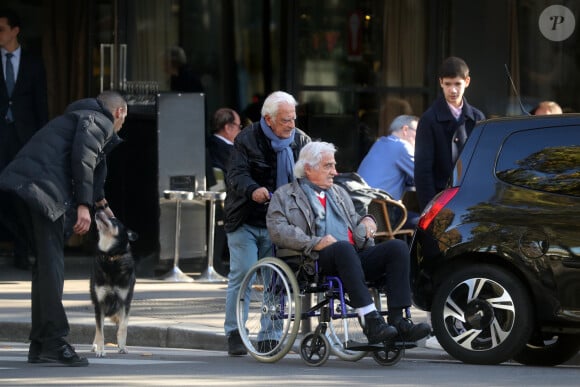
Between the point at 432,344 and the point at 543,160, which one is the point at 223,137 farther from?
the point at 543,160

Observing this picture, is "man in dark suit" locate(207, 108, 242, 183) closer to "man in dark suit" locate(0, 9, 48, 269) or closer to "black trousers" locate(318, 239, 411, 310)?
"man in dark suit" locate(0, 9, 48, 269)

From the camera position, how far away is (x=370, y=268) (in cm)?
1040

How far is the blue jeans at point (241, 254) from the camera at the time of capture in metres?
11.0

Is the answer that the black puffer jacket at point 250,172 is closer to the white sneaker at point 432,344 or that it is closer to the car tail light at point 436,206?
the car tail light at point 436,206

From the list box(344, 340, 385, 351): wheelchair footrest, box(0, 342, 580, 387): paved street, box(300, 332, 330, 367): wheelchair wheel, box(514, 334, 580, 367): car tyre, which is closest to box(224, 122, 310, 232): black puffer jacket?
box(0, 342, 580, 387): paved street

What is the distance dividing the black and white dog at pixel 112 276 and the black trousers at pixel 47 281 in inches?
43.4

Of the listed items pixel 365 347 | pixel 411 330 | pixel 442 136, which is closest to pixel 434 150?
pixel 442 136

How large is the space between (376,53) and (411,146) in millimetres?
2715

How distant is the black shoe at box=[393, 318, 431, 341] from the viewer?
10.0 metres

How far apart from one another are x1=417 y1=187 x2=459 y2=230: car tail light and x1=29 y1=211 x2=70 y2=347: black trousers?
2.37 meters

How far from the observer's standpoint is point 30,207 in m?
10.2

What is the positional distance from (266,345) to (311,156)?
49.6 inches

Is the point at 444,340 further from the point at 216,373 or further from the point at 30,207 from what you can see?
the point at 30,207

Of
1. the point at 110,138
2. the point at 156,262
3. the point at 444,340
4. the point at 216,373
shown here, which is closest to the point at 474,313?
the point at 444,340
